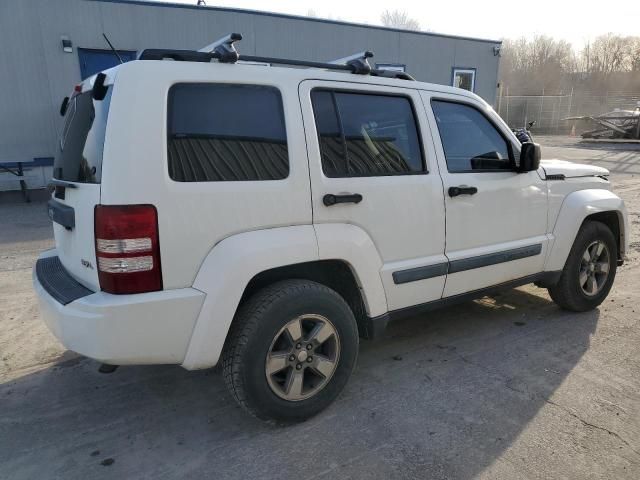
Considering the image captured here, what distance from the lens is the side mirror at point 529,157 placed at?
3.41 metres

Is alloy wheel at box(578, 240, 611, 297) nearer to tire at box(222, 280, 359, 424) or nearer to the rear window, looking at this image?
tire at box(222, 280, 359, 424)

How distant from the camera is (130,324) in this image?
2.17m

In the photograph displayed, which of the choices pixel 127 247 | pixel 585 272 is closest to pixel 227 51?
pixel 127 247

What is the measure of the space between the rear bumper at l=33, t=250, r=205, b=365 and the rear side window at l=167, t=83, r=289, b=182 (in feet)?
1.98

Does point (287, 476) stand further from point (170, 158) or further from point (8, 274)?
point (8, 274)

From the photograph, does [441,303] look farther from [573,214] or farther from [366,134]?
[573,214]

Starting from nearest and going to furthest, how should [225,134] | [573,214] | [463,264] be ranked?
1. [225,134]
2. [463,264]
3. [573,214]

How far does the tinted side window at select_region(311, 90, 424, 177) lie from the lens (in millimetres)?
2723

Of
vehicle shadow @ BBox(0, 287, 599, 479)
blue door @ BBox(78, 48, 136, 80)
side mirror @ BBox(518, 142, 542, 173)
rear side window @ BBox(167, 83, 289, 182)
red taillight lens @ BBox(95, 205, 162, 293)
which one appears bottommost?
vehicle shadow @ BBox(0, 287, 599, 479)

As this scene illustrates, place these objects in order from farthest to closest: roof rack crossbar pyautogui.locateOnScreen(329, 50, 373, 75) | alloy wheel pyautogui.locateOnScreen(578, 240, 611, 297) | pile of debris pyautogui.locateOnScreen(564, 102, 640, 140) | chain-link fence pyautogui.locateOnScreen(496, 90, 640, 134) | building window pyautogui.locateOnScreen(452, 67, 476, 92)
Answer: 1. chain-link fence pyautogui.locateOnScreen(496, 90, 640, 134)
2. pile of debris pyautogui.locateOnScreen(564, 102, 640, 140)
3. building window pyautogui.locateOnScreen(452, 67, 476, 92)
4. alloy wheel pyautogui.locateOnScreen(578, 240, 611, 297)
5. roof rack crossbar pyautogui.locateOnScreen(329, 50, 373, 75)

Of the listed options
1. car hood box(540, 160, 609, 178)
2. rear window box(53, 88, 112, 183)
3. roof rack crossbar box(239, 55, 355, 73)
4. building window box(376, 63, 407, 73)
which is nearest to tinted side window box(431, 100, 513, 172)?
car hood box(540, 160, 609, 178)

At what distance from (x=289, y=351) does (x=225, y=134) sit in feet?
4.01

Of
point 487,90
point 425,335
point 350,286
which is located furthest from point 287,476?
point 487,90

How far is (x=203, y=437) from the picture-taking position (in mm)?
2596
